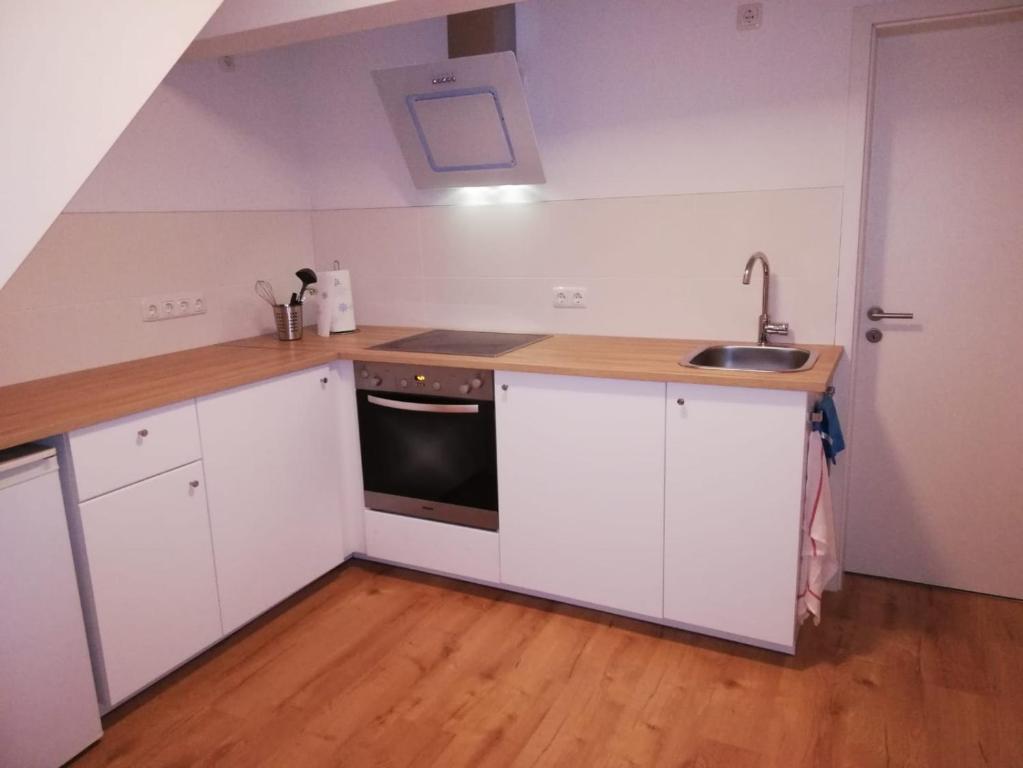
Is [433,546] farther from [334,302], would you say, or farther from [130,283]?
[130,283]

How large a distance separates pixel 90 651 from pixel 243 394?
81cm

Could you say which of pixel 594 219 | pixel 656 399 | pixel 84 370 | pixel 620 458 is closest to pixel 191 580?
pixel 84 370

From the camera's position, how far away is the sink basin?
2367 millimetres

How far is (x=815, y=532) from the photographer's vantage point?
6.99ft

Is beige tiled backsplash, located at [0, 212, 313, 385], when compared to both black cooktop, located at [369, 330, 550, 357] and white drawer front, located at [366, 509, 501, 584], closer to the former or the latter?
black cooktop, located at [369, 330, 550, 357]

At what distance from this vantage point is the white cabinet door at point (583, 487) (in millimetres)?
2244

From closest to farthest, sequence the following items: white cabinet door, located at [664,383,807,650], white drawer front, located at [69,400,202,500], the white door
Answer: white drawer front, located at [69,400,202,500] < white cabinet door, located at [664,383,807,650] < the white door

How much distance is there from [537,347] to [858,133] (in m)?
1.22

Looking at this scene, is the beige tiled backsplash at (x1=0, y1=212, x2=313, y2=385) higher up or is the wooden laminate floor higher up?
the beige tiled backsplash at (x1=0, y1=212, x2=313, y2=385)

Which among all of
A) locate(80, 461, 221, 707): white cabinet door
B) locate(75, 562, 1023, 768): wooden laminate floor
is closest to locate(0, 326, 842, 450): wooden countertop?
locate(80, 461, 221, 707): white cabinet door

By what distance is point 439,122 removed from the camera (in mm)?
2641

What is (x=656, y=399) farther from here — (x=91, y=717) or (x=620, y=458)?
(x=91, y=717)

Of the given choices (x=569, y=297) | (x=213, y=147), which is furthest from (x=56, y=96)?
(x=213, y=147)

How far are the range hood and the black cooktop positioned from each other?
58cm
